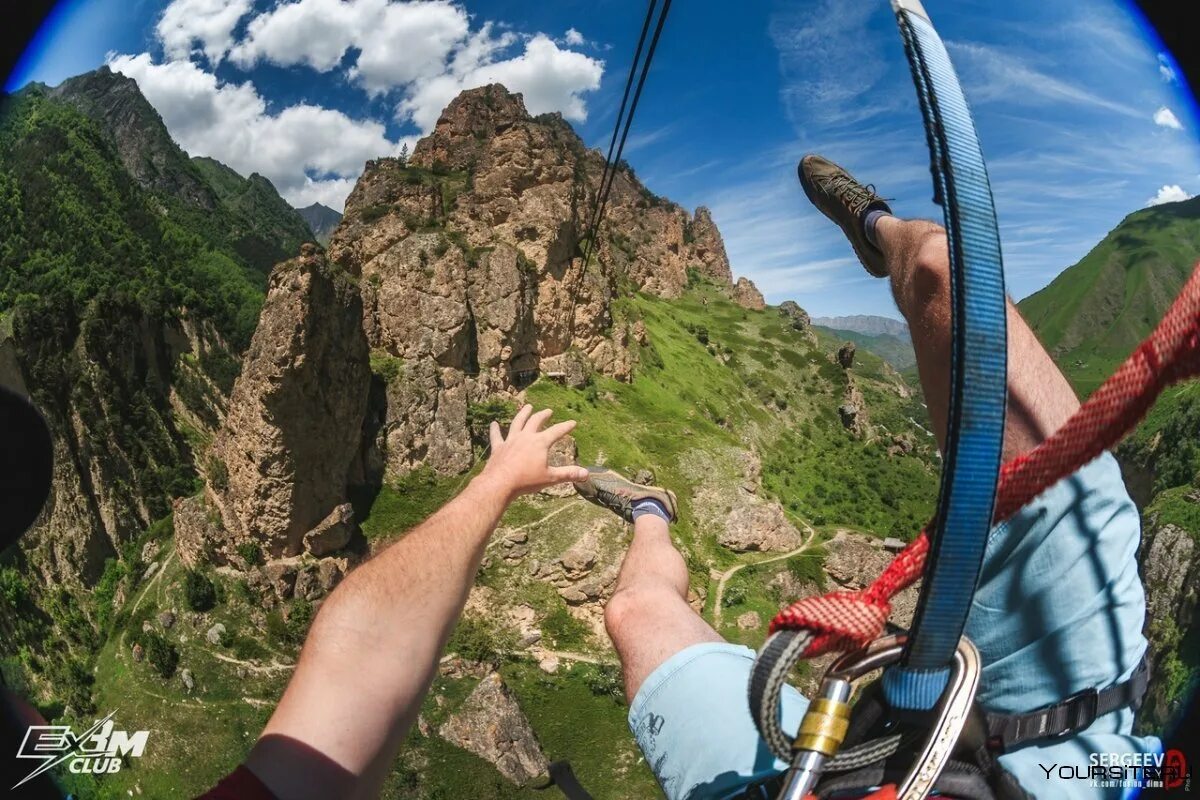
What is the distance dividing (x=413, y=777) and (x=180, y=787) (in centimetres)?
623

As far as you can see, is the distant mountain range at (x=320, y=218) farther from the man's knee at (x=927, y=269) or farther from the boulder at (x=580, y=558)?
the man's knee at (x=927, y=269)

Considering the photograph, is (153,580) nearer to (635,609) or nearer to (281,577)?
(281,577)

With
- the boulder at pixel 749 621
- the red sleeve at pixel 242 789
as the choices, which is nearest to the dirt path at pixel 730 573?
the boulder at pixel 749 621

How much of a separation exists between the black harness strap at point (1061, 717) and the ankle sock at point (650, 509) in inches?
78.4

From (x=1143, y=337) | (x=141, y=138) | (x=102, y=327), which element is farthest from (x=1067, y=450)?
(x=141, y=138)

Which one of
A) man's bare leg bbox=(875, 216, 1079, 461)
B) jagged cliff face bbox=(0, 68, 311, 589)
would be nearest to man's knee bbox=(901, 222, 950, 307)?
man's bare leg bbox=(875, 216, 1079, 461)

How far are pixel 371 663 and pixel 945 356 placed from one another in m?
1.43

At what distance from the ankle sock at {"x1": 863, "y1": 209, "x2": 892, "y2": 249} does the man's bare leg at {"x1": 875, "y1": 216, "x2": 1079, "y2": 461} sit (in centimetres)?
48

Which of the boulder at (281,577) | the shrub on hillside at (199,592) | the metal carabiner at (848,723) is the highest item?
the metal carabiner at (848,723)

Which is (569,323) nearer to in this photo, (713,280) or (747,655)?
(747,655)

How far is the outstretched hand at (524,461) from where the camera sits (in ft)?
6.24

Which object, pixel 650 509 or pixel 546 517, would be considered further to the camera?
pixel 546 517

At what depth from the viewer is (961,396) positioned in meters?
0.81

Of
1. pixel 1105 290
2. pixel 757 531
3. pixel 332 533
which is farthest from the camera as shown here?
pixel 1105 290
